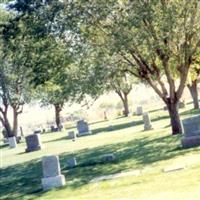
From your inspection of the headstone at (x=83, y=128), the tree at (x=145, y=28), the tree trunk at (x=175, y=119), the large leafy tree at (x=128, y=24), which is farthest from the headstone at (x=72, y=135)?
the large leafy tree at (x=128, y=24)

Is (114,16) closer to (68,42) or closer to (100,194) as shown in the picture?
(68,42)

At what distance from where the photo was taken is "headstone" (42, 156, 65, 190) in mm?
A: 15008

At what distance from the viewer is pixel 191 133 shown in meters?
17.9

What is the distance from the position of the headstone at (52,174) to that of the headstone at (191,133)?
4960 millimetres

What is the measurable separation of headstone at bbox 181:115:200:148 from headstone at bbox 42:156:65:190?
16.3 feet

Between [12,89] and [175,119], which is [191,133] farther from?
[12,89]

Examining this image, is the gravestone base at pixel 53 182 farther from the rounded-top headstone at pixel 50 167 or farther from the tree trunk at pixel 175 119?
the tree trunk at pixel 175 119

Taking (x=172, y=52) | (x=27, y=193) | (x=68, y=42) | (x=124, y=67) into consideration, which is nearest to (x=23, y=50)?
(x=68, y=42)

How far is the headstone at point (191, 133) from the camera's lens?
17766mm

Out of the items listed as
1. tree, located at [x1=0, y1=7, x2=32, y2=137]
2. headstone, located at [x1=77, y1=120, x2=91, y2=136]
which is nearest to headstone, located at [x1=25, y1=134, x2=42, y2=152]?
headstone, located at [x1=77, y1=120, x2=91, y2=136]

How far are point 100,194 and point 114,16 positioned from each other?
1119cm

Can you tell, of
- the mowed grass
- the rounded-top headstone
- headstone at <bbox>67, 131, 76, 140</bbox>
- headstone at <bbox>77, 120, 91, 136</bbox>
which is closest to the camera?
the mowed grass

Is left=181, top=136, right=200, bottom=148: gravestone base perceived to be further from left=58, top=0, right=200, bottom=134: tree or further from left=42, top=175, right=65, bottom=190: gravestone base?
left=58, top=0, right=200, bottom=134: tree

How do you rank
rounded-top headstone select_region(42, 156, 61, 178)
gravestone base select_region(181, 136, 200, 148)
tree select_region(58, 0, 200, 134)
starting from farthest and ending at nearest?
tree select_region(58, 0, 200, 134)
gravestone base select_region(181, 136, 200, 148)
rounded-top headstone select_region(42, 156, 61, 178)
